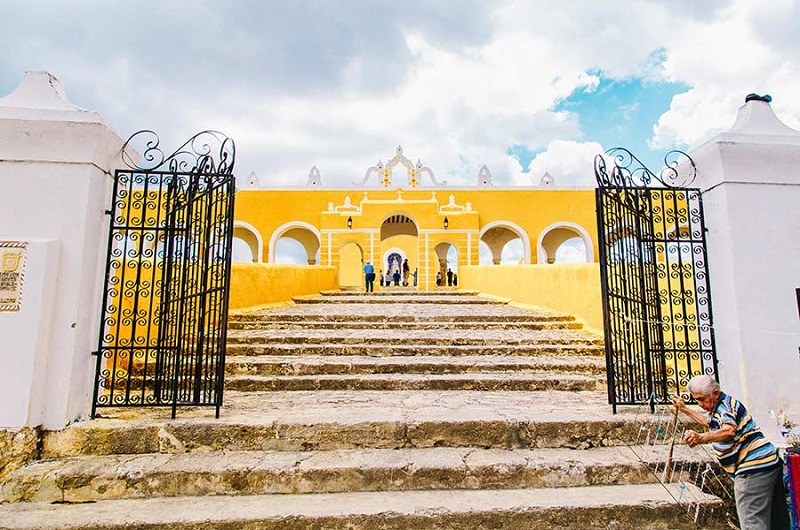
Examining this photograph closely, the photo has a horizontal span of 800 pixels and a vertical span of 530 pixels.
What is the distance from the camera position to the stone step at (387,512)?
7.05 ft

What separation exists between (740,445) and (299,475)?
7.68ft

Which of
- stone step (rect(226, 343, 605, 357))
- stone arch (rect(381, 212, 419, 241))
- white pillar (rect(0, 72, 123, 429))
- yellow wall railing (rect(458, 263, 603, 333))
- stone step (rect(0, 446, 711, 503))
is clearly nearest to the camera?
stone step (rect(0, 446, 711, 503))

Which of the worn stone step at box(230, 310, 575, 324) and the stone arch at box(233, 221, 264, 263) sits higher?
the stone arch at box(233, 221, 264, 263)

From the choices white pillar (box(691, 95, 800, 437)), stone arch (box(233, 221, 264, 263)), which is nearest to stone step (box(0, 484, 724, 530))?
white pillar (box(691, 95, 800, 437))

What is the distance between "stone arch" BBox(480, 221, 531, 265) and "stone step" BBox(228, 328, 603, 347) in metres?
13.0

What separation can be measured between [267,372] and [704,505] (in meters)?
3.57

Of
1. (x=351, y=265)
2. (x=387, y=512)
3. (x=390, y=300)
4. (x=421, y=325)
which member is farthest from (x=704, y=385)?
(x=351, y=265)

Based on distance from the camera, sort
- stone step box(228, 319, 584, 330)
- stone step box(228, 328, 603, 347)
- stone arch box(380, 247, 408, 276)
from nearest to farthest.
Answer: stone step box(228, 328, 603, 347), stone step box(228, 319, 584, 330), stone arch box(380, 247, 408, 276)

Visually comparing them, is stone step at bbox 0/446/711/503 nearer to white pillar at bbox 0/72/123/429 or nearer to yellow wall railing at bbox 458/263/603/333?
white pillar at bbox 0/72/123/429

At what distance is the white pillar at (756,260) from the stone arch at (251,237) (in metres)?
16.7

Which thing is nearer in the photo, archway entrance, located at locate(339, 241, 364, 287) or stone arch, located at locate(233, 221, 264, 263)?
stone arch, located at locate(233, 221, 264, 263)

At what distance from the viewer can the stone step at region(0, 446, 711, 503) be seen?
7.98 ft

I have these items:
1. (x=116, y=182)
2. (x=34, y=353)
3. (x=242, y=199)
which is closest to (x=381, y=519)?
(x=34, y=353)

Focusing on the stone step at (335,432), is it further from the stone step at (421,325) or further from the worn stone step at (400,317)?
the worn stone step at (400,317)
